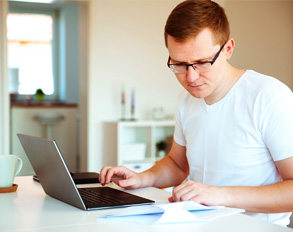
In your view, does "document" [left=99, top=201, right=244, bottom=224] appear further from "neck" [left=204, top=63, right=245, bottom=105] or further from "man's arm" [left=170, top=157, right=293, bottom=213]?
"neck" [left=204, top=63, right=245, bottom=105]

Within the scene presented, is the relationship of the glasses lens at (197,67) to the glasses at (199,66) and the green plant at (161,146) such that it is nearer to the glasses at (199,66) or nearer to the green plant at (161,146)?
the glasses at (199,66)

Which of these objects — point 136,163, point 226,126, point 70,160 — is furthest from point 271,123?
point 70,160

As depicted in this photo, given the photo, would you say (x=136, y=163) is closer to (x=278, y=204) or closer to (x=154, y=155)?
(x=154, y=155)

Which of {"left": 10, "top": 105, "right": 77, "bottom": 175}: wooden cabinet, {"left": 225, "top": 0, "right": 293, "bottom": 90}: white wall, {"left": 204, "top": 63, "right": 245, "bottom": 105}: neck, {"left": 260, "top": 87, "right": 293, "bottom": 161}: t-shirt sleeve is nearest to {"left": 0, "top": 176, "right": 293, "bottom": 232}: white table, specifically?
{"left": 260, "top": 87, "right": 293, "bottom": 161}: t-shirt sleeve

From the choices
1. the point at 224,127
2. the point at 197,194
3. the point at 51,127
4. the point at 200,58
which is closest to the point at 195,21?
the point at 200,58

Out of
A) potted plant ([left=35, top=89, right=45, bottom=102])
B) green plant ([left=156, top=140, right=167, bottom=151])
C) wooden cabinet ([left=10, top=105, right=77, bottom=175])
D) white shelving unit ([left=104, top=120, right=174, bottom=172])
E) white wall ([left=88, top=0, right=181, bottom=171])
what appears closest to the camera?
white shelving unit ([left=104, top=120, right=174, bottom=172])

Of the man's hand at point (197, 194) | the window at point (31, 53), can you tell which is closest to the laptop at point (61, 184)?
the man's hand at point (197, 194)

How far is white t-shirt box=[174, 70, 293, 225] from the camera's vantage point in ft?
4.99

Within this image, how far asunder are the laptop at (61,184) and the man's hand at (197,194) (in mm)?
100

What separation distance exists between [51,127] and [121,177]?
4.90 m

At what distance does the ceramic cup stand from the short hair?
671mm

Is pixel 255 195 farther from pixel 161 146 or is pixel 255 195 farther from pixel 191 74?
pixel 161 146

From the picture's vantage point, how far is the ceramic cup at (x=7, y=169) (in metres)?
1.57

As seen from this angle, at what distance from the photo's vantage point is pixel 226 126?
168 centimetres
